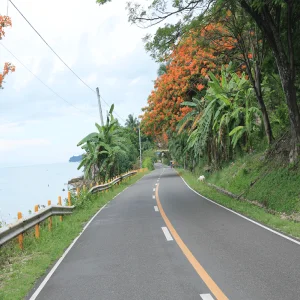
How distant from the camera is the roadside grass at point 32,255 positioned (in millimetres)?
6096

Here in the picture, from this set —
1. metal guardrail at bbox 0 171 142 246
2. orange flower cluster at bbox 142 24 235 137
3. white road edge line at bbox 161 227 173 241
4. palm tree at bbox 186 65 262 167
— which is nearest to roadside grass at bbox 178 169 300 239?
white road edge line at bbox 161 227 173 241

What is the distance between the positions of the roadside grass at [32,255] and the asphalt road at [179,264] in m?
0.36

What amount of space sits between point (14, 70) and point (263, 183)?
998cm

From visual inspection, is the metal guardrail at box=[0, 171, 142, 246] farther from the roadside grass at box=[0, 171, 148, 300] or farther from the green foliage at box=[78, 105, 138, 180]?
the green foliage at box=[78, 105, 138, 180]

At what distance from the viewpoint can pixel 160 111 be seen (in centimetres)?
2962

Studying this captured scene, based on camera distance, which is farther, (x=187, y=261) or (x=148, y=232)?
(x=148, y=232)

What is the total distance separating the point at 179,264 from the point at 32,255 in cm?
385

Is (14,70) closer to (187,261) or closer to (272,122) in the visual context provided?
(187,261)

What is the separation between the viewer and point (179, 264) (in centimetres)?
638

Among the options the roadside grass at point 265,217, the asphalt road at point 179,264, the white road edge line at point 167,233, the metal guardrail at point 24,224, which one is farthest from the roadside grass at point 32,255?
the roadside grass at point 265,217

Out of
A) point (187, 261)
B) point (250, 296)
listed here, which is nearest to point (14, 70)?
point (187, 261)

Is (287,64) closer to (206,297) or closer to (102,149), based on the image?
(206,297)

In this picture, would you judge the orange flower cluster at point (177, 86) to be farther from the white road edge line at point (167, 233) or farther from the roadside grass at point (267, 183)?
the white road edge line at point (167, 233)

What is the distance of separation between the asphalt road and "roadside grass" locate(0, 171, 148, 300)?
365 mm
